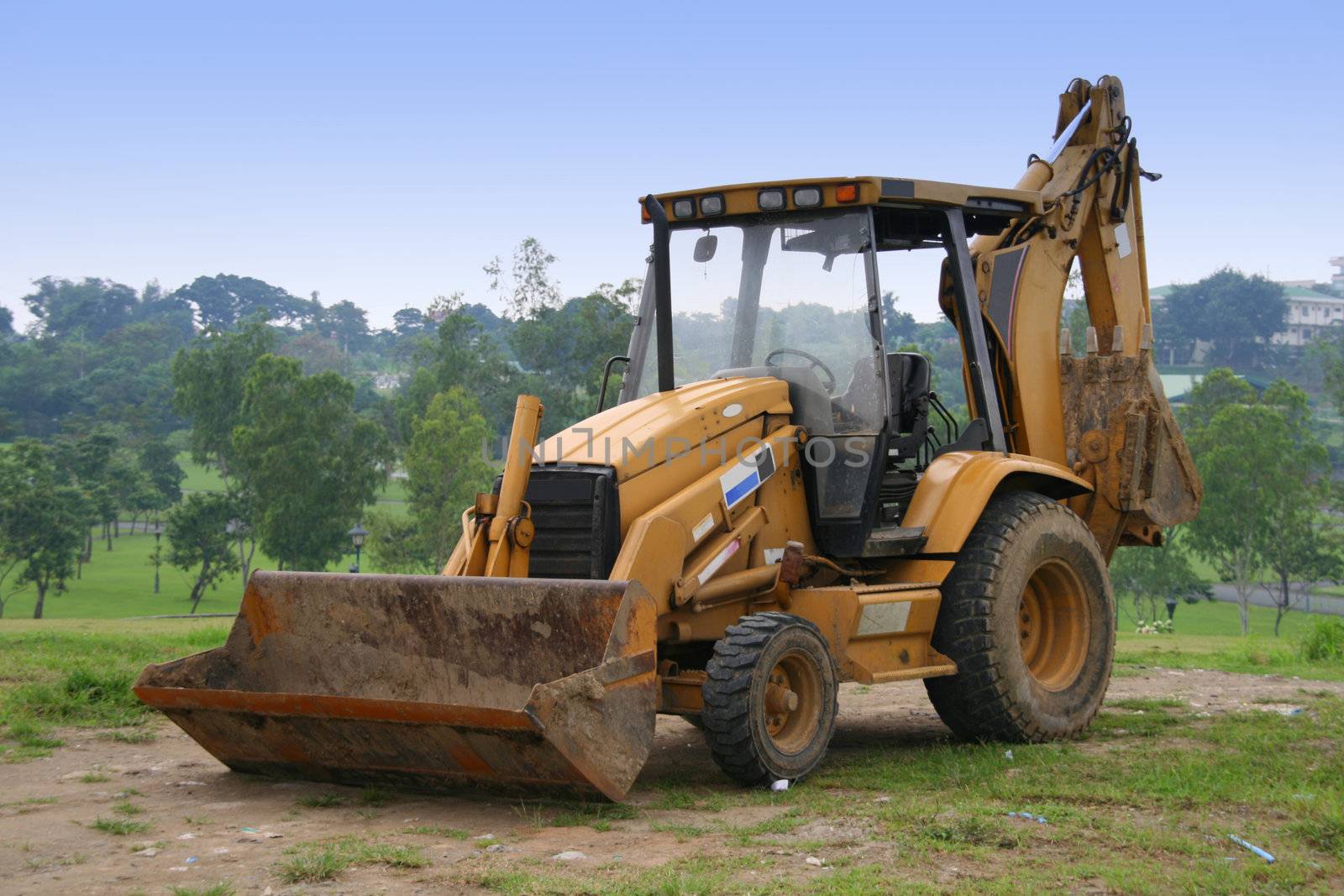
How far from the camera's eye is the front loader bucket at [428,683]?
6.44m

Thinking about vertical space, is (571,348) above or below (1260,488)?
above

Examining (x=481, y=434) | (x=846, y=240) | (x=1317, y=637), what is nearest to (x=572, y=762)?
(x=846, y=240)

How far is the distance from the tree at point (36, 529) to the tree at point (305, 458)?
26.0 ft

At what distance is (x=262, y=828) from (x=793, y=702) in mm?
2617

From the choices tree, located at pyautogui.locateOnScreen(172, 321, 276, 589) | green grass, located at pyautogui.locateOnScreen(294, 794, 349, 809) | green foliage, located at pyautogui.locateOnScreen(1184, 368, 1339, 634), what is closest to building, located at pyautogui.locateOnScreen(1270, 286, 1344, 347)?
green foliage, located at pyautogui.locateOnScreen(1184, 368, 1339, 634)

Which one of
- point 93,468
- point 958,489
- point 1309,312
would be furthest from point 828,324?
point 1309,312

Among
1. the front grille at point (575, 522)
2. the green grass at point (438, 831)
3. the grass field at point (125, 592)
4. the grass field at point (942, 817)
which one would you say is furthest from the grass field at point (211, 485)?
the green grass at point (438, 831)

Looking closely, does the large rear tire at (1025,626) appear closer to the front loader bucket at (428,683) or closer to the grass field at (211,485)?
the front loader bucket at (428,683)

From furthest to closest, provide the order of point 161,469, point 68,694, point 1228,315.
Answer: point 1228,315
point 161,469
point 68,694

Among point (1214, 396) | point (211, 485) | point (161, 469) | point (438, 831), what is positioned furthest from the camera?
point (211, 485)

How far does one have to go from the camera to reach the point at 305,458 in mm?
57844

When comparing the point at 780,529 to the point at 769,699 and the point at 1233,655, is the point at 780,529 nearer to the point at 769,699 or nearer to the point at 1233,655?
the point at 769,699

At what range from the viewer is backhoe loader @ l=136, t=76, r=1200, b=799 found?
6961 mm

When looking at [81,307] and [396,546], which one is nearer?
[396,546]
